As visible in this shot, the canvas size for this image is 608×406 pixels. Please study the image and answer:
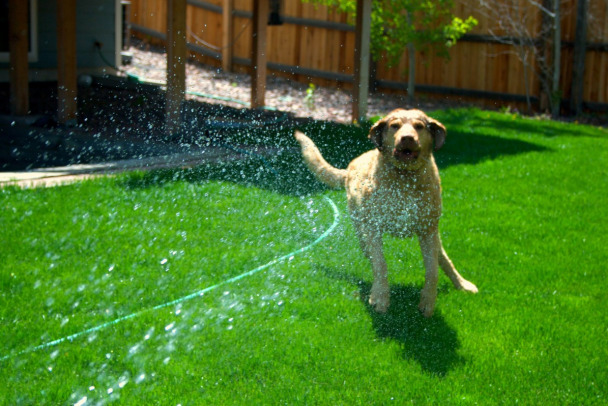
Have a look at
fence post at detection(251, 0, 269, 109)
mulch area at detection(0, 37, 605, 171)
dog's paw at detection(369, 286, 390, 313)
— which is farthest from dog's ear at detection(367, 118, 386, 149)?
fence post at detection(251, 0, 269, 109)

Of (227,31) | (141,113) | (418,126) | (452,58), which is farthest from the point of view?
(227,31)

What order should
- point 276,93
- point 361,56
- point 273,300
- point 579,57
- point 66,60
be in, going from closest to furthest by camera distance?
point 273,300
point 66,60
point 361,56
point 579,57
point 276,93

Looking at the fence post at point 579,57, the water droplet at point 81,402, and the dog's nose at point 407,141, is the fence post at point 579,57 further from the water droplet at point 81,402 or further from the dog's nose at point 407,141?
the water droplet at point 81,402

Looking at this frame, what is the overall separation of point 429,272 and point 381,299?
0.30m

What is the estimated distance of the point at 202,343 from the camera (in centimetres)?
409

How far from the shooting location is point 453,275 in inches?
201

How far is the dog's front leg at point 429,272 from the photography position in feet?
15.0

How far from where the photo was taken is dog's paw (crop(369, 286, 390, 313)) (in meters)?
4.59

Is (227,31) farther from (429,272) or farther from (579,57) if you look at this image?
(429,272)

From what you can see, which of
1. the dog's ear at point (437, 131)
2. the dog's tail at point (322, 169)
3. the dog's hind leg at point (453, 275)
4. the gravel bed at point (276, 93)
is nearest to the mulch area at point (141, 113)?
the gravel bed at point (276, 93)

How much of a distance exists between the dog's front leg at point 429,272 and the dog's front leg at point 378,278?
20cm

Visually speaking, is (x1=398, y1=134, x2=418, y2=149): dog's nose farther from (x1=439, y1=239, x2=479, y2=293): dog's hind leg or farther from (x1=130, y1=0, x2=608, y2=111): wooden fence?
(x1=130, y1=0, x2=608, y2=111): wooden fence

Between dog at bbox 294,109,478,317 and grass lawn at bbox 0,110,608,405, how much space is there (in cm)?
24

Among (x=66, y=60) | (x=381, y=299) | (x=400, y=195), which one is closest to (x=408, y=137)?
(x=400, y=195)
